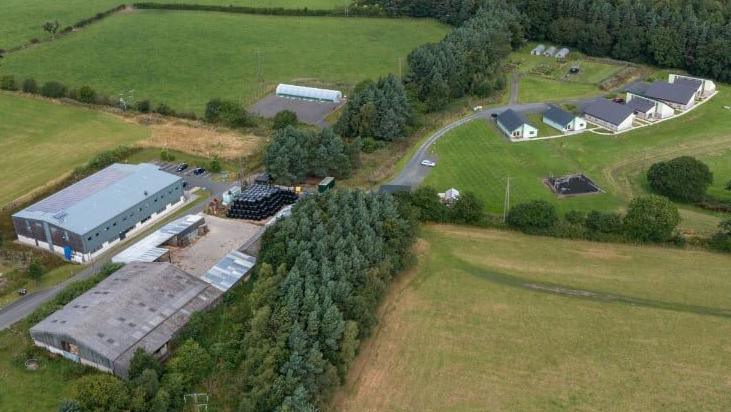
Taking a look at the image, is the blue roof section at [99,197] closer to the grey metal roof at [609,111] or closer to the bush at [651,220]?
the bush at [651,220]

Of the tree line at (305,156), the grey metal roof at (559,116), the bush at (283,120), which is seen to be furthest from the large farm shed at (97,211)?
the grey metal roof at (559,116)

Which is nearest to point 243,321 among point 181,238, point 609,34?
point 181,238

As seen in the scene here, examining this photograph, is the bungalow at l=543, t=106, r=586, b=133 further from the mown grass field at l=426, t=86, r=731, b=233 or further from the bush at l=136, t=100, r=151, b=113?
the bush at l=136, t=100, r=151, b=113

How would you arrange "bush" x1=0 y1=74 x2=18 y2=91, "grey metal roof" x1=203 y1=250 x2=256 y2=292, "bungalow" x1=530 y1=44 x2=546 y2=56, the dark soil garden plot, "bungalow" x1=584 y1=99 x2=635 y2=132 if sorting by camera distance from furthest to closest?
"bungalow" x1=530 y1=44 x2=546 y2=56
"bush" x1=0 y1=74 x2=18 y2=91
"bungalow" x1=584 y1=99 x2=635 y2=132
the dark soil garden plot
"grey metal roof" x1=203 y1=250 x2=256 y2=292

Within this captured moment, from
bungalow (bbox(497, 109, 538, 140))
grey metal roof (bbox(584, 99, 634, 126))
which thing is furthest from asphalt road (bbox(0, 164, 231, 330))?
grey metal roof (bbox(584, 99, 634, 126))

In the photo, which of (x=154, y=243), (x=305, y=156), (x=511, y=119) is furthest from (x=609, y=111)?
(x=154, y=243)

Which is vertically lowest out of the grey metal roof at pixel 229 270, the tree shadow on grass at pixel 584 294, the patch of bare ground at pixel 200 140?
the tree shadow on grass at pixel 584 294

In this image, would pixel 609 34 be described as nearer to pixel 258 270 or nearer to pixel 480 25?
pixel 480 25

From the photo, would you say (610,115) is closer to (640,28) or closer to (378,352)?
(640,28)
